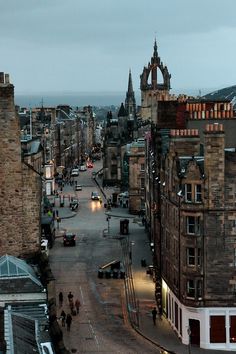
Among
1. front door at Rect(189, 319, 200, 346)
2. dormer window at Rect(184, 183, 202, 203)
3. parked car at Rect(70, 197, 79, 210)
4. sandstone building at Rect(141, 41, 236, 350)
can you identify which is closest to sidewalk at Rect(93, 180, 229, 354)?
front door at Rect(189, 319, 200, 346)

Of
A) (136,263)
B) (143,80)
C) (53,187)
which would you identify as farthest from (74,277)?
(143,80)

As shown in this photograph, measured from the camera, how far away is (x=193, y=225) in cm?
4519

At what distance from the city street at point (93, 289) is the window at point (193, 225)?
271 inches

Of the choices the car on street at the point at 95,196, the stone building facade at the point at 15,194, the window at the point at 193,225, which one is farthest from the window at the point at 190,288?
the car on street at the point at 95,196

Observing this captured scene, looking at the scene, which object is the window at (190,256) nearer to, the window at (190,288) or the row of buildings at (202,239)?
the row of buildings at (202,239)

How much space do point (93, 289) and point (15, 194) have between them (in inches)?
558

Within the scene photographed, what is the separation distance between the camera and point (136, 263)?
6719cm

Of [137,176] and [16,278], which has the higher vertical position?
[16,278]

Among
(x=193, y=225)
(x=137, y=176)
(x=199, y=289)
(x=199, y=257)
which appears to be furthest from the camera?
(x=137, y=176)

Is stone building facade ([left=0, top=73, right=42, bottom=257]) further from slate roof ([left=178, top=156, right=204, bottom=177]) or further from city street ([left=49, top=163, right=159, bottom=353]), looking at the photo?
slate roof ([left=178, top=156, right=204, bottom=177])

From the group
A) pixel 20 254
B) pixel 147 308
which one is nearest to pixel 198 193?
pixel 147 308

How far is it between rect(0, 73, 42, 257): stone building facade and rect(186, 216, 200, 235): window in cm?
891

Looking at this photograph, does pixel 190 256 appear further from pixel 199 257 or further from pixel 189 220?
pixel 189 220

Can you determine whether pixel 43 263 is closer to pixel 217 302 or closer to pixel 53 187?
pixel 217 302
